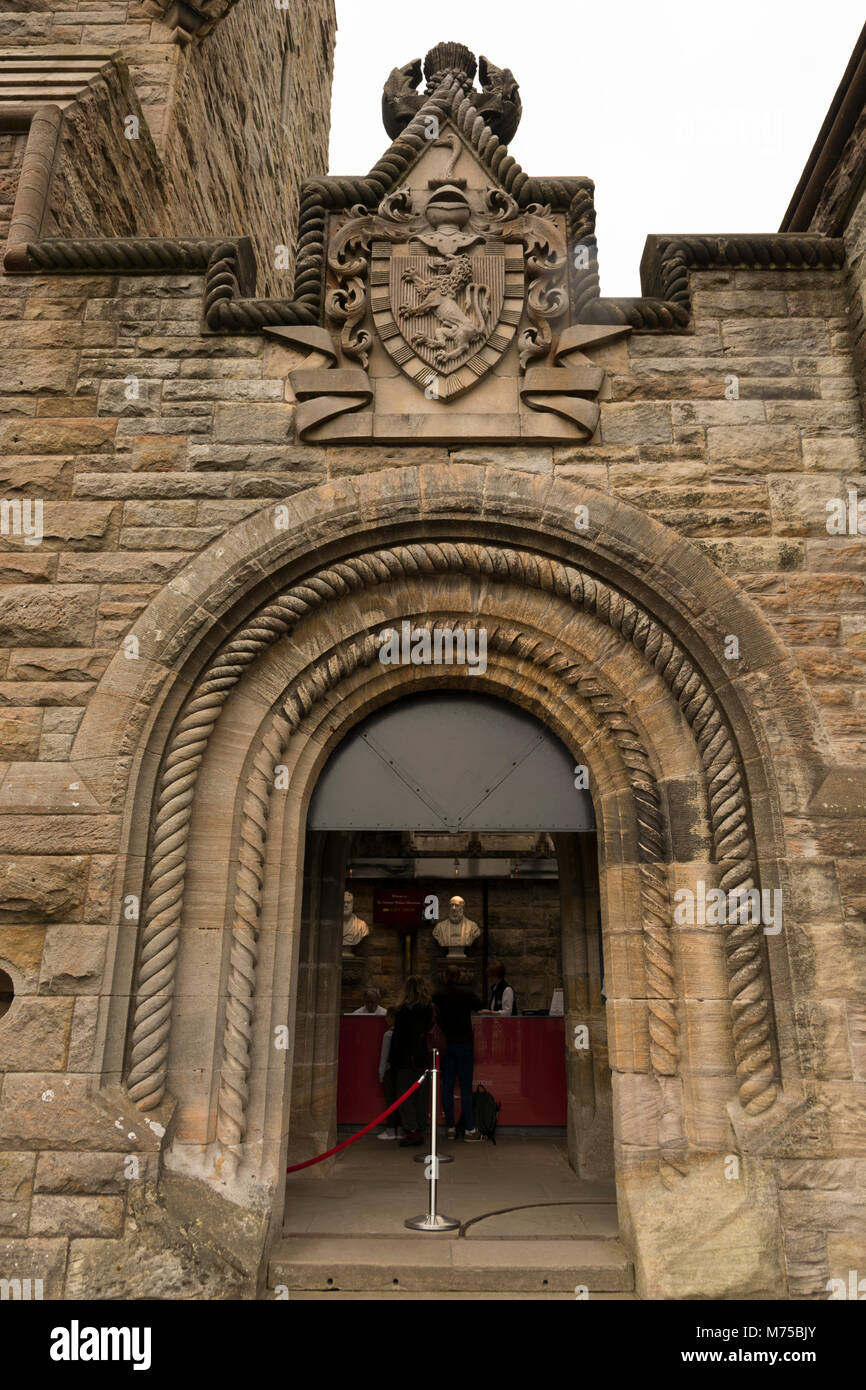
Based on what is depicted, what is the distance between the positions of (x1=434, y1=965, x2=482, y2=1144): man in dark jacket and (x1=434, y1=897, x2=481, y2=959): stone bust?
546cm

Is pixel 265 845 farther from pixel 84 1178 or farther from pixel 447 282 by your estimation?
pixel 447 282

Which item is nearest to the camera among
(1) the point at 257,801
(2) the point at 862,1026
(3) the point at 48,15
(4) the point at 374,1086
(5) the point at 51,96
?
(2) the point at 862,1026

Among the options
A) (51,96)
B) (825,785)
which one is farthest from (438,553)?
(51,96)

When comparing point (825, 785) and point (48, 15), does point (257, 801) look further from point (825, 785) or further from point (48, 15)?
point (48, 15)

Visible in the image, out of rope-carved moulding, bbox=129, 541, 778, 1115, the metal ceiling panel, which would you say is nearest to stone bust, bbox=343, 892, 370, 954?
the metal ceiling panel

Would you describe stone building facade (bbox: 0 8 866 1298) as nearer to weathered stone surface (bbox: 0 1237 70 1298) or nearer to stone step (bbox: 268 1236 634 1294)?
weathered stone surface (bbox: 0 1237 70 1298)

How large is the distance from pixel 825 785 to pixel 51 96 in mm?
6531

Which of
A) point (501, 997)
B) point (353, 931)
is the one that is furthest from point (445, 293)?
point (353, 931)

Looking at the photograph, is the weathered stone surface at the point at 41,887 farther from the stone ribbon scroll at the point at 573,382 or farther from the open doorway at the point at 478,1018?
the stone ribbon scroll at the point at 573,382

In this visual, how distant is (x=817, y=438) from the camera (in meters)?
4.95

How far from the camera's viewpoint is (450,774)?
505 cm

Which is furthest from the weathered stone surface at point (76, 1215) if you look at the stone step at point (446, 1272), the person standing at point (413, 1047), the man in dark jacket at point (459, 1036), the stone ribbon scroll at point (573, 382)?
the stone ribbon scroll at point (573, 382)

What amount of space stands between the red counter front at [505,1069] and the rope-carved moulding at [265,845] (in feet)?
12.8

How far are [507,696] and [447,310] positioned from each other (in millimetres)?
2341
